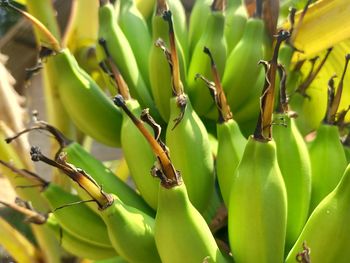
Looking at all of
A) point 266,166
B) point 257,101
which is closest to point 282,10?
point 257,101

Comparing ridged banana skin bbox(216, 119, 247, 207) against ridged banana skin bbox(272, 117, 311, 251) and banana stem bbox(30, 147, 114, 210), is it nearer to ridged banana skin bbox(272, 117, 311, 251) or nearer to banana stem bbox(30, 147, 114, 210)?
ridged banana skin bbox(272, 117, 311, 251)

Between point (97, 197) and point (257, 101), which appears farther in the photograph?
point (257, 101)

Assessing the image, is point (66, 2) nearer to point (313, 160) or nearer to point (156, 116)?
point (156, 116)

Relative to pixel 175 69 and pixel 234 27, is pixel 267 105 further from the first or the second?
pixel 234 27

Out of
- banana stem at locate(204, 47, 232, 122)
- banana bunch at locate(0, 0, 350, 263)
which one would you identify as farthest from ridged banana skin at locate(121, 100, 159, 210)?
banana stem at locate(204, 47, 232, 122)

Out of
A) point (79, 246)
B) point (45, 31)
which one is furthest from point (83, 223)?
point (45, 31)

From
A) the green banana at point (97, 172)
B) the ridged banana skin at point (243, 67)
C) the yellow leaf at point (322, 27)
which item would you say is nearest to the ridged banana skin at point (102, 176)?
the green banana at point (97, 172)

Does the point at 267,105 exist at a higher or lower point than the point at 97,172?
higher
